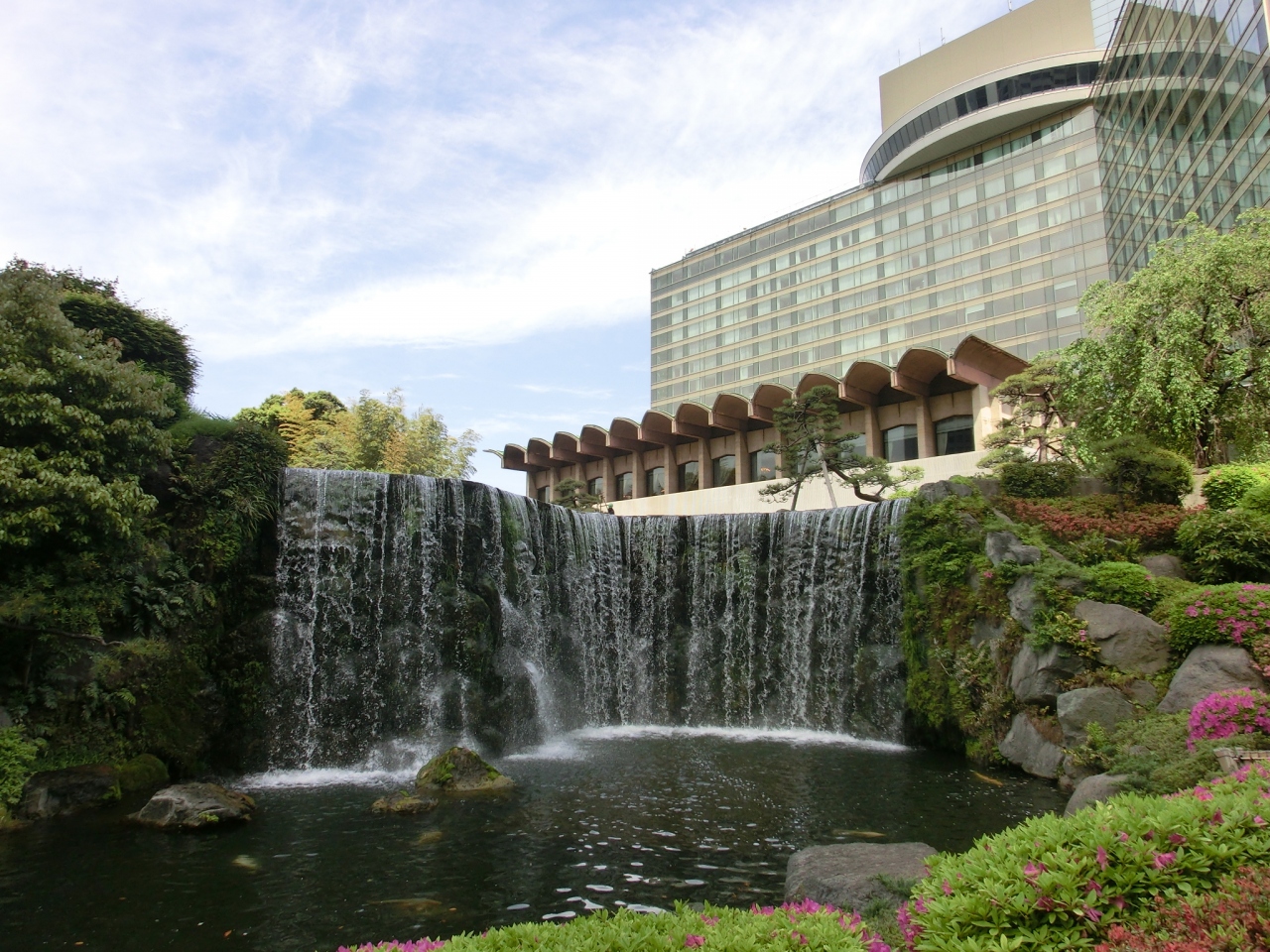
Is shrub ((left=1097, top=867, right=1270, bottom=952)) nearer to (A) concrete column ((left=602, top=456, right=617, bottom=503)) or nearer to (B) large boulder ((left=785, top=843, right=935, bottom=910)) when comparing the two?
(B) large boulder ((left=785, top=843, right=935, bottom=910))

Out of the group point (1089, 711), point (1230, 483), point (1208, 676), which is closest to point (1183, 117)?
point (1230, 483)

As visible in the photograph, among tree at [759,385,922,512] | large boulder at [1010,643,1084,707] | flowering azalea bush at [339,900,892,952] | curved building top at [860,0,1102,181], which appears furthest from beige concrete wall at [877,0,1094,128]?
flowering azalea bush at [339,900,892,952]

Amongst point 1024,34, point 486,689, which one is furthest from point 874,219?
point 486,689

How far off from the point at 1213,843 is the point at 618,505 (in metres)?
53.2

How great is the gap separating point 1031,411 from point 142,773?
3103 centimetres

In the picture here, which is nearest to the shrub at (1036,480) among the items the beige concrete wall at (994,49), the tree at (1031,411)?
the tree at (1031,411)

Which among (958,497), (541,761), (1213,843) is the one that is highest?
(958,497)

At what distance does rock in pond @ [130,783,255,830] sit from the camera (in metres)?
11.4

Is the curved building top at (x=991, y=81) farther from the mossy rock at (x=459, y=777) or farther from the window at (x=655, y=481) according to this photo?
the mossy rock at (x=459, y=777)

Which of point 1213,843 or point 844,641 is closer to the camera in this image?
point 1213,843

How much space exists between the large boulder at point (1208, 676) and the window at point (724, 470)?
40.4 meters

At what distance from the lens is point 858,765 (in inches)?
614

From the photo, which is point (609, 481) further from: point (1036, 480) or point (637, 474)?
point (1036, 480)

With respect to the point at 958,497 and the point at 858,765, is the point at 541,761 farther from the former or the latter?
the point at 958,497
